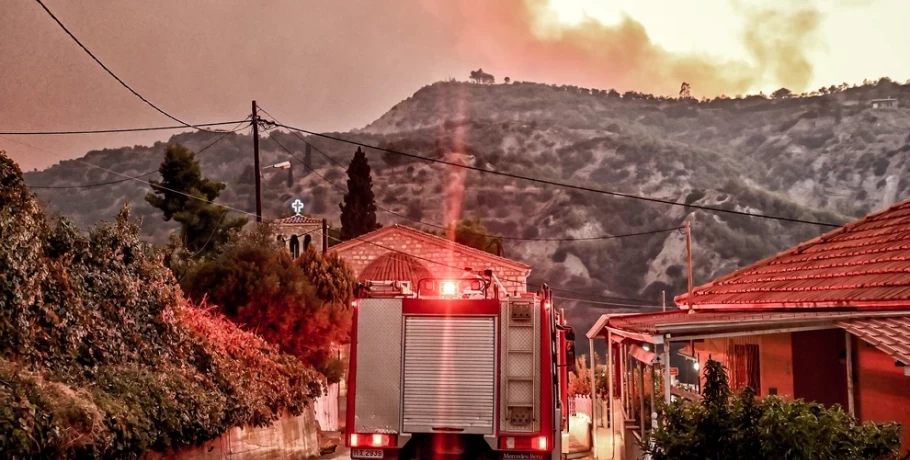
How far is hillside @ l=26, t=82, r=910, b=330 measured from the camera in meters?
103

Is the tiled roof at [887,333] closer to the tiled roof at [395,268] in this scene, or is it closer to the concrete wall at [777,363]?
the concrete wall at [777,363]

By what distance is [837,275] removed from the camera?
1655 centimetres

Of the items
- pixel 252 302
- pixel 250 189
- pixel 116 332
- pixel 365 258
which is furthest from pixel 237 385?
pixel 250 189

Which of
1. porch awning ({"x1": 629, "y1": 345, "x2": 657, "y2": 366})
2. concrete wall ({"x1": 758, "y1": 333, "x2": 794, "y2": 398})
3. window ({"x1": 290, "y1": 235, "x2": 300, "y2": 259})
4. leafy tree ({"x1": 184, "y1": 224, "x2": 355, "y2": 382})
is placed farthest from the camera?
window ({"x1": 290, "y1": 235, "x2": 300, "y2": 259})

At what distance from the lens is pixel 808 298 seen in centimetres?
1562

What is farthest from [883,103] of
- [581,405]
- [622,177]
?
[581,405]

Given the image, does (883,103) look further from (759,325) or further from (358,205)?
(759,325)

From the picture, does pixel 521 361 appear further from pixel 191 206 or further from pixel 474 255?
pixel 474 255

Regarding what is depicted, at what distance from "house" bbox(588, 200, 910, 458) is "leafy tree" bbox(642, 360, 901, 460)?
5.91 ft

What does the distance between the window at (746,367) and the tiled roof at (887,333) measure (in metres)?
5.06

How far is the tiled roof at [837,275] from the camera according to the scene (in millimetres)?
14336

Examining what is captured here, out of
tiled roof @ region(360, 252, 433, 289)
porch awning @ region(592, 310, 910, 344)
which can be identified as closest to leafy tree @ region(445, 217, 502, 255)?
tiled roof @ region(360, 252, 433, 289)

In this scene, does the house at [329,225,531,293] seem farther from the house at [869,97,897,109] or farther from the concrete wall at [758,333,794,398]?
the house at [869,97,897,109]

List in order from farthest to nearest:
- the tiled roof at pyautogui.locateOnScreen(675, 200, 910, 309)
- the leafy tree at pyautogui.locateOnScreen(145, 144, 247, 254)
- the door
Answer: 1. the leafy tree at pyautogui.locateOnScreen(145, 144, 247, 254)
2. the door
3. the tiled roof at pyautogui.locateOnScreen(675, 200, 910, 309)
